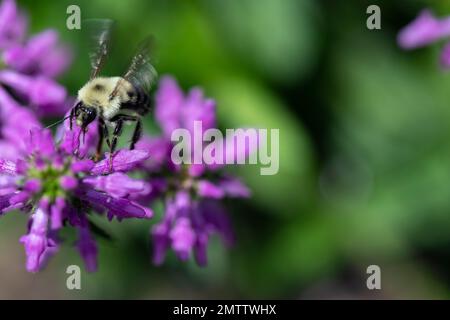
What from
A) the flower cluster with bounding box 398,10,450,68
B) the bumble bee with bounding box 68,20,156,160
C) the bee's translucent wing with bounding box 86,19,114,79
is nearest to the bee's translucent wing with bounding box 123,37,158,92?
the bumble bee with bounding box 68,20,156,160

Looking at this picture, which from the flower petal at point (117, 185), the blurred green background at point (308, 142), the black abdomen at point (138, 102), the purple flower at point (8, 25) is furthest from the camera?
the blurred green background at point (308, 142)

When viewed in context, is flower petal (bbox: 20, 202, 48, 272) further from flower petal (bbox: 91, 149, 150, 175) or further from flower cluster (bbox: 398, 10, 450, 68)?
flower cluster (bbox: 398, 10, 450, 68)

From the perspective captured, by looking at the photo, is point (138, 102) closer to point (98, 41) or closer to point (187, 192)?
point (98, 41)

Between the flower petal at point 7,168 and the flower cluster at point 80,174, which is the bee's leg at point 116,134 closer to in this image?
the flower cluster at point 80,174

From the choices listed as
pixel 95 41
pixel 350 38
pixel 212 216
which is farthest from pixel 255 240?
pixel 95 41

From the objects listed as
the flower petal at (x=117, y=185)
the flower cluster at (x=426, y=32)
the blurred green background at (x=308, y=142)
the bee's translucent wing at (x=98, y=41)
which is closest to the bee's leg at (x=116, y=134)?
the flower petal at (x=117, y=185)

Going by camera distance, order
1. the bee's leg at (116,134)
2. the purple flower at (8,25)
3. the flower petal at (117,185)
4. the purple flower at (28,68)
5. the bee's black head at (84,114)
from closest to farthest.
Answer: the flower petal at (117,185) < the bee's leg at (116,134) < the bee's black head at (84,114) < the purple flower at (28,68) < the purple flower at (8,25)
